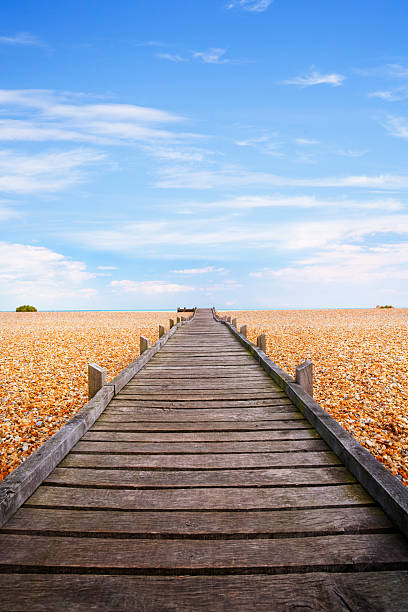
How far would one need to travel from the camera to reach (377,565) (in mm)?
2285

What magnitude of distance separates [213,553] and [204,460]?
4.20 ft

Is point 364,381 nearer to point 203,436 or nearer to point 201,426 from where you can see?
point 201,426

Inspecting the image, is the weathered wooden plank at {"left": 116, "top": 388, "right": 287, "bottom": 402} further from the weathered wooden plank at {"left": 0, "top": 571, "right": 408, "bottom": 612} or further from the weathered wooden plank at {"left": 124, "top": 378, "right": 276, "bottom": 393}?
the weathered wooden plank at {"left": 0, "top": 571, "right": 408, "bottom": 612}

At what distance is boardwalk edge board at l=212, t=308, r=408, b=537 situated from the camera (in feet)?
8.77

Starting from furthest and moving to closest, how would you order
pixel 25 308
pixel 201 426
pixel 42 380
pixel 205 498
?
pixel 25 308
pixel 42 380
pixel 201 426
pixel 205 498

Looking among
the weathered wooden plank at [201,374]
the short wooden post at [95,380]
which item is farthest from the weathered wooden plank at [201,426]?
the weathered wooden plank at [201,374]

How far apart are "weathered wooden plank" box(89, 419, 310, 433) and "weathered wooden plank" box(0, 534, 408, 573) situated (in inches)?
74.1

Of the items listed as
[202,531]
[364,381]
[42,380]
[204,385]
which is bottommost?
[364,381]

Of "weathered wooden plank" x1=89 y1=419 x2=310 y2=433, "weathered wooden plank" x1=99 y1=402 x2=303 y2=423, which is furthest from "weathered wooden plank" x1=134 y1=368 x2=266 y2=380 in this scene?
"weathered wooden plank" x1=89 y1=419 x2=310 y2=433

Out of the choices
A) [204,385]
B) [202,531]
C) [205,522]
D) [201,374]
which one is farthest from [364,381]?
[202,531]

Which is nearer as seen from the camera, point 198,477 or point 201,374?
point 198,477

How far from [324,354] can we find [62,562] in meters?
11.2

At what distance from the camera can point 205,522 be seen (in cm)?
266

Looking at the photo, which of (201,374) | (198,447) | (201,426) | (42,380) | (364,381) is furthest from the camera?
(42,380)
